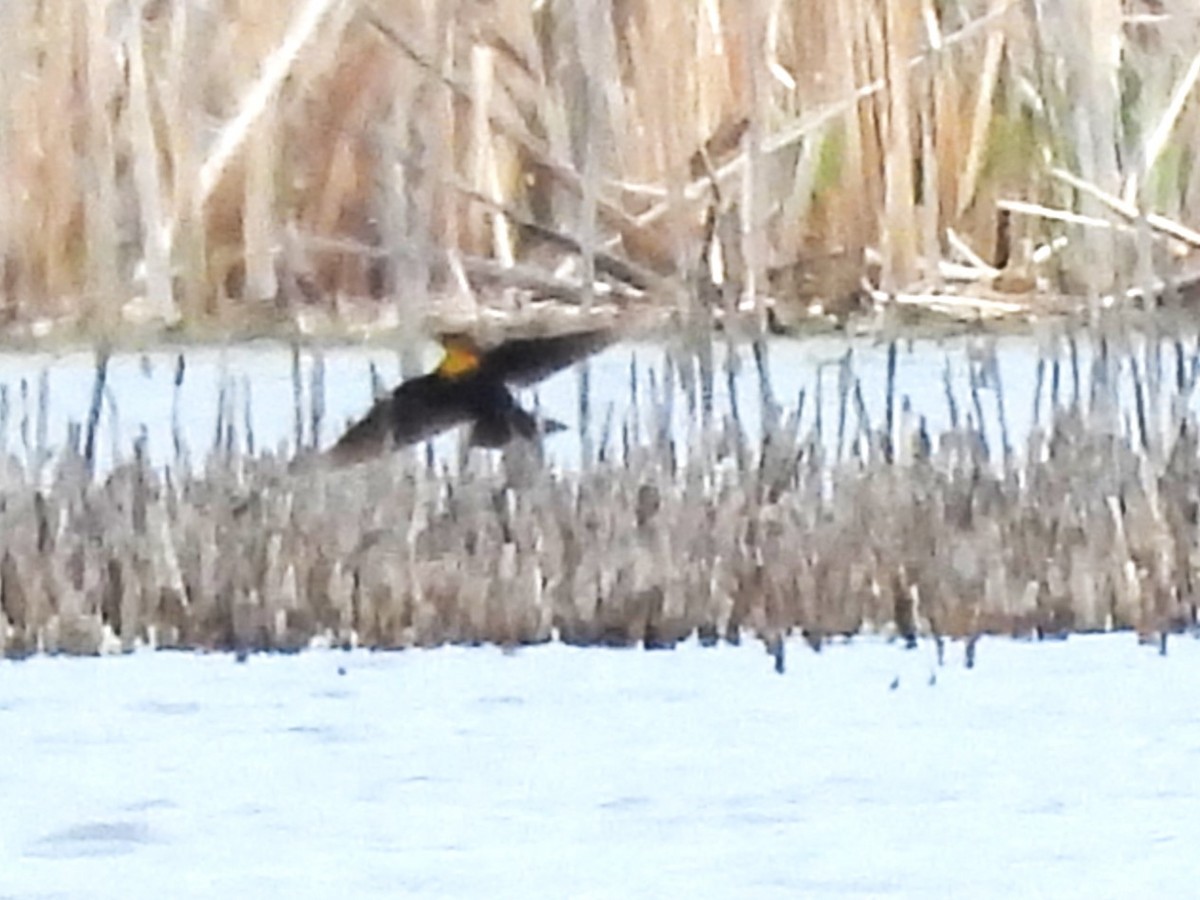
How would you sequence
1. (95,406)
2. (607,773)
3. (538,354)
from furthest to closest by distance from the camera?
(538,354), (95,406), (607,773)

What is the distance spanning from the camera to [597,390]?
3439mm

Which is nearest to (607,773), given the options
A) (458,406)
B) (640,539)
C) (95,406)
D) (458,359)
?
(640,539)

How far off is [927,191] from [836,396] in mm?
881

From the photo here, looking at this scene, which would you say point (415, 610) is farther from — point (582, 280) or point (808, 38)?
point (808, 38)

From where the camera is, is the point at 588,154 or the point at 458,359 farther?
the point at 588,154

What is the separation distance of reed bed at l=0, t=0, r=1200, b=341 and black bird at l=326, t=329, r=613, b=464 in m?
0.55

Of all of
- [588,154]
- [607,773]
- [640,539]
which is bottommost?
[607,773]

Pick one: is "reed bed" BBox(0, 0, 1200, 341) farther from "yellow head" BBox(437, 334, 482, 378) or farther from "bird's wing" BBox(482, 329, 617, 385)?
"yellow head" BBox(437, 334, 482, 378)

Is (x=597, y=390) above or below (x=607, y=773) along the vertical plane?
above

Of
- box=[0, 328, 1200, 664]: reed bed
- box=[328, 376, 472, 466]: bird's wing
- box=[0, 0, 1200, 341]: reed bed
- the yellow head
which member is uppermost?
box=[0, 0, 1200, 341]: reed bed

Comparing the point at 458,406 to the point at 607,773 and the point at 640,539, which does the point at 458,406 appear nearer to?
the point at 640,539

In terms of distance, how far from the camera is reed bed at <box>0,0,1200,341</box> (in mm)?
4117

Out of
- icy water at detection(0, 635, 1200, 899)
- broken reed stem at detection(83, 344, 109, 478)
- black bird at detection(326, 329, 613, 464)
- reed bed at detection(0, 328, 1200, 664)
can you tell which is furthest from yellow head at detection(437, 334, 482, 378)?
icy water at detection(0, 635, 1200, 899)

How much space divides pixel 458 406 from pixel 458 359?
104 millimetres
